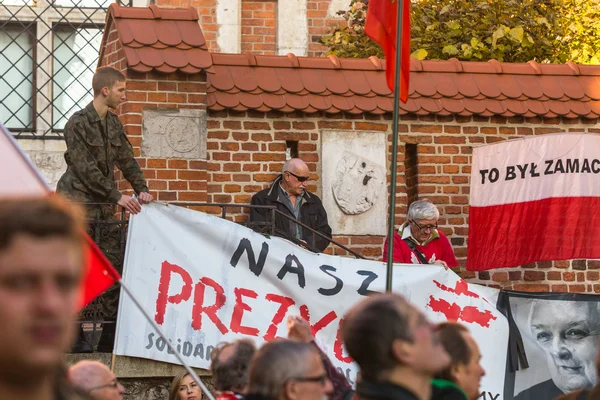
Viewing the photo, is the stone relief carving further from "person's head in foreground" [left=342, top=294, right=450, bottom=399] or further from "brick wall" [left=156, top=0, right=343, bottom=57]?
"brick wall" [left=156, top=0, right=343, bottom=57]

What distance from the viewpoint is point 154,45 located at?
378 inches

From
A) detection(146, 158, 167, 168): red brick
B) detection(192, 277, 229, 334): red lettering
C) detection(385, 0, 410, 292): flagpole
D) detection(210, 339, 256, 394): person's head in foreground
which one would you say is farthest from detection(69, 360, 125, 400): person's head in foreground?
detection(146, 158, 167, 168): red brick

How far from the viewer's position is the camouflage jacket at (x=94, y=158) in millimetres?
8289

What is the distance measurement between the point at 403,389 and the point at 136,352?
496 cm

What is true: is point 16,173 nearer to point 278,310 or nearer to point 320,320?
point 278,310

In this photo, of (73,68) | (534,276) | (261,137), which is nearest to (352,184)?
(261,137)

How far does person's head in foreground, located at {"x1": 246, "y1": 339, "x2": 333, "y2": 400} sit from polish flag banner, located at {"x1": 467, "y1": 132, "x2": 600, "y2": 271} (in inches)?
239

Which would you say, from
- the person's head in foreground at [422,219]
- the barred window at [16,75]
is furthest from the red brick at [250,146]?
the barred window at [16,75]

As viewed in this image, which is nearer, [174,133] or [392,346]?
[392,346]

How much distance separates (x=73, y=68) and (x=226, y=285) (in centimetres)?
1077

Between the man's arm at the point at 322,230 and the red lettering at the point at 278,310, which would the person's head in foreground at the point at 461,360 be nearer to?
the red lettering at the point at 278,310

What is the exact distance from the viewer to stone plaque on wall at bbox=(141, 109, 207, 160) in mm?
9586

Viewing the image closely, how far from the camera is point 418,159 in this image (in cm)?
1043

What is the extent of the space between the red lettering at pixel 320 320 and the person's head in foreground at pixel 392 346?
5.04 metres
